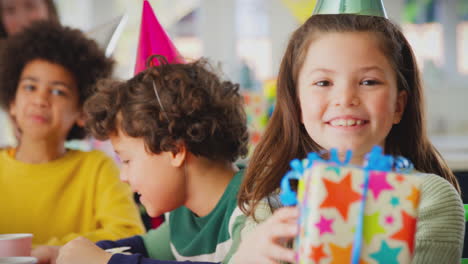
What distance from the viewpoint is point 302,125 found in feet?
3.26

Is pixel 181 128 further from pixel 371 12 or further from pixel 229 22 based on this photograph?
pixel 229 22

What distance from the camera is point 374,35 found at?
0.89 m

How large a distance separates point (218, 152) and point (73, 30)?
0.67 meters

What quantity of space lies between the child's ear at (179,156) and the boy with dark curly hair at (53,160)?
0.27 m

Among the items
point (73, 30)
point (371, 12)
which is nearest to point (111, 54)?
point (73, 30)

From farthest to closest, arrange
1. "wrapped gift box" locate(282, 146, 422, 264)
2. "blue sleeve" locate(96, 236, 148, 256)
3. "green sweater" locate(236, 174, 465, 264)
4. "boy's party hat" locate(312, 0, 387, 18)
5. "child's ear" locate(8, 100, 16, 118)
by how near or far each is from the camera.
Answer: "child's ear" locate(8, 100, 16, 118) < "blue sleeve" locate(96, 236, 148, 256) < "boy's party hat" locate(312, 0, 387, 18) < "green sweater" locate(236, 174, 465, 264) < "wrapped gift box" locate(282, 146, 422, 264)

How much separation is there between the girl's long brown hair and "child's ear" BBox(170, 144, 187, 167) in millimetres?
236

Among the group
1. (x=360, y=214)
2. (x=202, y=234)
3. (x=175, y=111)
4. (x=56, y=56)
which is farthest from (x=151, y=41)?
(x=360, y=214)

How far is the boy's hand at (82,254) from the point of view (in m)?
0.96

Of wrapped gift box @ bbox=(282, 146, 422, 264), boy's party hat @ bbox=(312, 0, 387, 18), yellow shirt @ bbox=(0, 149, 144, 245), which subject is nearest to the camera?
wrapped gift box @ bbox=(282, 146, 422, 264)

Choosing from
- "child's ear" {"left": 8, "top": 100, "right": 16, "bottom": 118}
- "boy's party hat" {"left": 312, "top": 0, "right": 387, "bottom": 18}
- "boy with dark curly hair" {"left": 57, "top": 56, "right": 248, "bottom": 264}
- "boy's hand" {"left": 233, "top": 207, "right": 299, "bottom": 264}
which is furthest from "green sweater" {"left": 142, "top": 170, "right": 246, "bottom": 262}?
"child's ear" {"left": 8, "top": 100, "right": 16, "bottom": 118}

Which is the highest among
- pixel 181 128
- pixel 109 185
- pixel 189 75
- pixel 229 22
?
pixel 229 22

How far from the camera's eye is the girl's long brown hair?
904 millimetres

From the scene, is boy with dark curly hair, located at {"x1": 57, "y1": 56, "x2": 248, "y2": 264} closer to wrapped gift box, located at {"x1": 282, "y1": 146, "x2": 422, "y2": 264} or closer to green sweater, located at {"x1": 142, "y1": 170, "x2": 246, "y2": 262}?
green sweater, located at {"x1": 142, "y1": 170, "x2": 246, "y2": 262}
